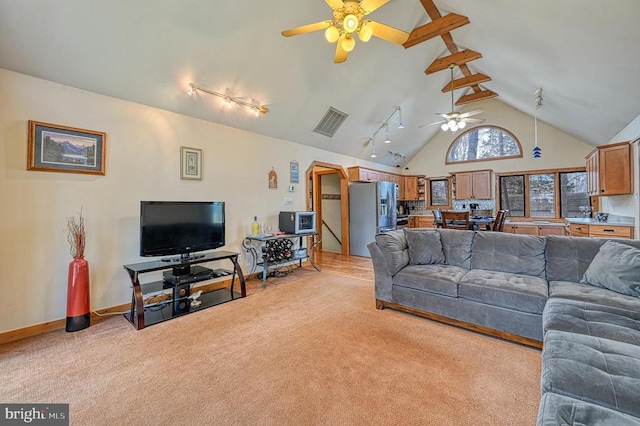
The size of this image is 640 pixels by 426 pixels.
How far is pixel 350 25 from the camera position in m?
2.21

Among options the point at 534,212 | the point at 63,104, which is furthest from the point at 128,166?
the point at 534,212

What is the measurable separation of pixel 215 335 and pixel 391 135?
19.6ft

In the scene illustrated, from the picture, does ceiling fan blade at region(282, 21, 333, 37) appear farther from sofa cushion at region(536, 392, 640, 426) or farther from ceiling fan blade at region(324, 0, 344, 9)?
sofa cushion at region(536, 392, 640, 426)

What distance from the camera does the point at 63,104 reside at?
284cm

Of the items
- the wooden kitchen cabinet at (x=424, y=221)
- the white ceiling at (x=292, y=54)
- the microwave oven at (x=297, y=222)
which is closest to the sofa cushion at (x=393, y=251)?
the microwave oven at (x=297, y=222)

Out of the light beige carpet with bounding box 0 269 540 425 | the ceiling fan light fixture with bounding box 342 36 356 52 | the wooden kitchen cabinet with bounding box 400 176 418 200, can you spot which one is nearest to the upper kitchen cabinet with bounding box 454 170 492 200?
the wooden kitchen cabinet with bounding box 400 176 418 200

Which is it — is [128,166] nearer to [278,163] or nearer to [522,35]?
[278,163]

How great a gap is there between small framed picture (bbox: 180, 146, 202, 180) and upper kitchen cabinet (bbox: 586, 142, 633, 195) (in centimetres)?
623

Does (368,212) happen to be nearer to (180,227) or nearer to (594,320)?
(180,227)

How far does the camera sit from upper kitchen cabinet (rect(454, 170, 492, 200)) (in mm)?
7480

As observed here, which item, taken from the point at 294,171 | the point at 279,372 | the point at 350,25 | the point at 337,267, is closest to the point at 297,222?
the point at 294,171

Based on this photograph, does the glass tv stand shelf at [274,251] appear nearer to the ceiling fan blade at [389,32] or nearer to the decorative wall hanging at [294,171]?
the decorative wall hanging at [294,171]

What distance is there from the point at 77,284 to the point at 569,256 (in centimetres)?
494

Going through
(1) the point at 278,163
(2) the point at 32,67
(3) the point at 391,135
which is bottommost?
(1) the point at 278,163
